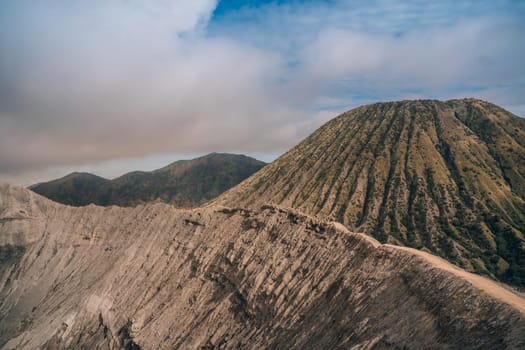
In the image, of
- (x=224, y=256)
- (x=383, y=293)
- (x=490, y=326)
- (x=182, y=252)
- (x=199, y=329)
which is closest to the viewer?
(x=490, y=326)

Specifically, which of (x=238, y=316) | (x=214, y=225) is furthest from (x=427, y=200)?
(x=238, y=316)

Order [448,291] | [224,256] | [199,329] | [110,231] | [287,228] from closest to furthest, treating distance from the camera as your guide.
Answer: [448,291]
[199,329]
[287,228]
[224,256]
[110,231]

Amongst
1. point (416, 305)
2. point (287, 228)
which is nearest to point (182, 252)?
point (287, 228)

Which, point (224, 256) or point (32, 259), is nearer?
point (224, 256)

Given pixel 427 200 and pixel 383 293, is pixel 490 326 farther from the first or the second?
pixel 427 200

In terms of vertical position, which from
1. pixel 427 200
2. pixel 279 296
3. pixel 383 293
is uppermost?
pixel 427 200

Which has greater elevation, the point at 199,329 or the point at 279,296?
the point at 279,296
